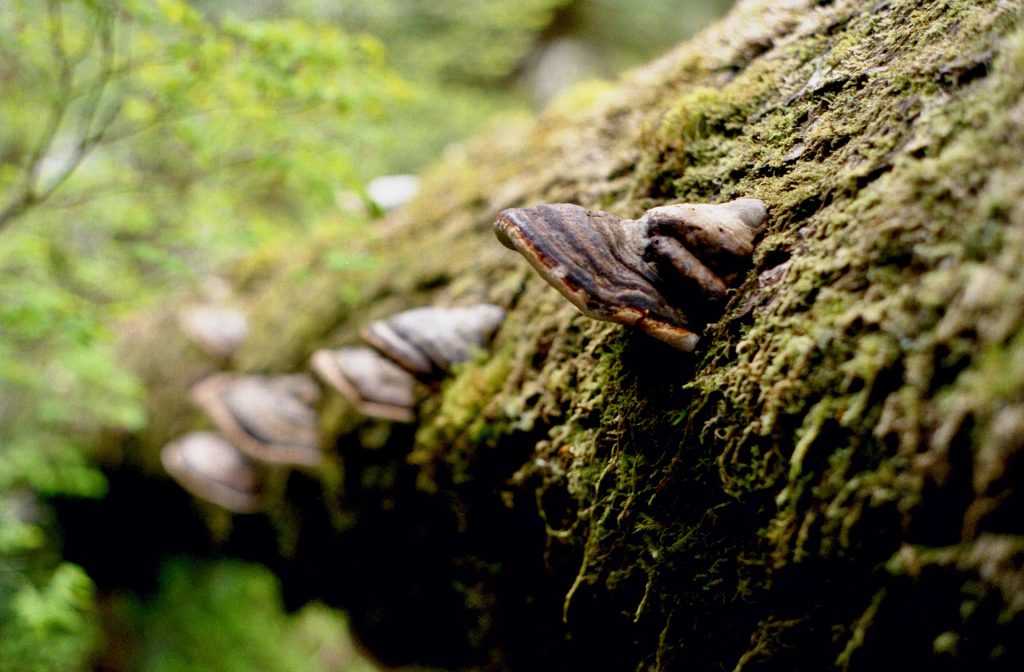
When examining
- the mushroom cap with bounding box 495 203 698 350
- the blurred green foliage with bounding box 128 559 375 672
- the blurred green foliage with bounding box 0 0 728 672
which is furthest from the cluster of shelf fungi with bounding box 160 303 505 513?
the blurred green foliage with bounding box 128 559 375 672

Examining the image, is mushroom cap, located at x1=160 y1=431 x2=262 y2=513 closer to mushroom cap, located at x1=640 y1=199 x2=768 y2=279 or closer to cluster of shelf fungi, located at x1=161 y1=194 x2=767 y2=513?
cluster of shelf fungi, located at x1=161 y1=194 x2=767 y2=513

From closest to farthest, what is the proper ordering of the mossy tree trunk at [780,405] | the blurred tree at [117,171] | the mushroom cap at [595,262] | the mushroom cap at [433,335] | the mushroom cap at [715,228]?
the mossy tree trunk at [780,405] < the mushroom cap at [595,262] < the mushroom cap at [715,228] < the mushroom cap at [433,335] < the blurred tree at [117,171]

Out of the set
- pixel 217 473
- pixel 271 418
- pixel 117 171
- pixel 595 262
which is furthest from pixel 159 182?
pixel 595 262

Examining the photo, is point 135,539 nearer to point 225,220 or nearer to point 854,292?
point 225,220

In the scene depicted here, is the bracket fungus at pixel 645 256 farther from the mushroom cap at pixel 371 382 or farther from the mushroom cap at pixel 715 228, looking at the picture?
the mushroom cap at pixel 371 382

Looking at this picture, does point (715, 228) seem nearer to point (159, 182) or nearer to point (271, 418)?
point (271, 418)

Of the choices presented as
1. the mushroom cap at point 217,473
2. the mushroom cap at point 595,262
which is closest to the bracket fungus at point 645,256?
the mushroom cap at point 595,262

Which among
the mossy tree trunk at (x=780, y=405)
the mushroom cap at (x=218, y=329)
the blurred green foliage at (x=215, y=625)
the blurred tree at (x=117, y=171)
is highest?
the blurred tree at (x=117, y=171)
